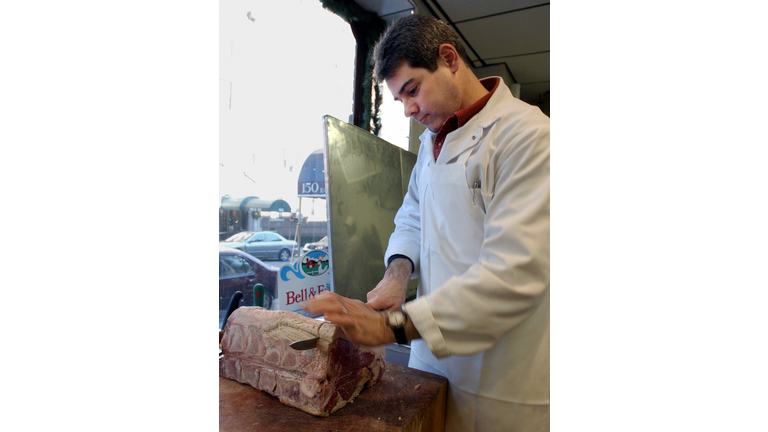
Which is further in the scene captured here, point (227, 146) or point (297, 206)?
point (297, 206)

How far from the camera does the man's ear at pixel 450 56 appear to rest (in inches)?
48.0

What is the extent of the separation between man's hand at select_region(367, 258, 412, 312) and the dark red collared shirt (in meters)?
0.47

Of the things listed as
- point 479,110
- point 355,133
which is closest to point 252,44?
point 355,133

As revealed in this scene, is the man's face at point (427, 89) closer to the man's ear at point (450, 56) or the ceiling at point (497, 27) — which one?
the man's ear at point (450, 56)

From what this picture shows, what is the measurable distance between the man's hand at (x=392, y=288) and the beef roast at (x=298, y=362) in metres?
0.15

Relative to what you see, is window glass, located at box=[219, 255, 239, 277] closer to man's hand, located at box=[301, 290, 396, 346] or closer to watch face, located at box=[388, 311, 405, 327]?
man's hand, located at box=[301, 290, 396, 346]

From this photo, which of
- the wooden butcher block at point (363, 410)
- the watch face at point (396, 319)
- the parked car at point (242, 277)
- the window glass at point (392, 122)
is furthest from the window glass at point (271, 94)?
the watch face at point (396, 319)

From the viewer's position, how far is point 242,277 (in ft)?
5.68

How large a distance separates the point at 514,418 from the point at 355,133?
149cm

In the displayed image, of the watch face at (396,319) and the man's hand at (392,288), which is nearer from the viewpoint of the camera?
the watch face at (396,319)

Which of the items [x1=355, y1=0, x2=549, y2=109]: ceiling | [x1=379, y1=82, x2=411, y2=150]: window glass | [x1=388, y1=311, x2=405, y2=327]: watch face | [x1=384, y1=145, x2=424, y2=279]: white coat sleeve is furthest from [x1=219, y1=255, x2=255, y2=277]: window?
[x1=355, y1=0, x2=549, y2=109]: ceiling

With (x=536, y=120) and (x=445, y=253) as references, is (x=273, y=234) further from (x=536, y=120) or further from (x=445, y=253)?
(x=536, y=120)

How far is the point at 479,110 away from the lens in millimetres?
1252

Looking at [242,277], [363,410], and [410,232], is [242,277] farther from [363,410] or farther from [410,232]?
[363,410]
